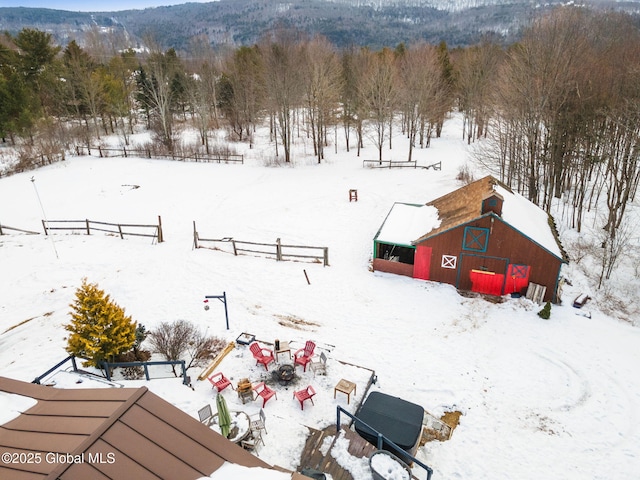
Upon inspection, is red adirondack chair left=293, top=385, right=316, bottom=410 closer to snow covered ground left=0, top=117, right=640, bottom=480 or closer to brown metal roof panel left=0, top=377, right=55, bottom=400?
snow covered ground left=0, top=117, right=640, bottom=480

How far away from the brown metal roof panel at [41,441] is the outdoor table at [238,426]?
153 inches

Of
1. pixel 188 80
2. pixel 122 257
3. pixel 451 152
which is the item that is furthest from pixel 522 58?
pixel 188 80

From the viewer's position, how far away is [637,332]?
49.2ft

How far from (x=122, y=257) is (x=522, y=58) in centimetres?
2590

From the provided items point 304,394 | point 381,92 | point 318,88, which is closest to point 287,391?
point 304,394

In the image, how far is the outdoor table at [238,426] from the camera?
8938 millimetres

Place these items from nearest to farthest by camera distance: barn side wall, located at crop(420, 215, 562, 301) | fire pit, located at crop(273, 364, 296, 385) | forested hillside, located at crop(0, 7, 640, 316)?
fire pit, located at crop(273, 364, 296, 385) → barn side wall, located at crop(420, 215, 562, 301) → forested hillside, located at crop(0, 7, 640, 316)

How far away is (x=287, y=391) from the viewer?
1144 cm

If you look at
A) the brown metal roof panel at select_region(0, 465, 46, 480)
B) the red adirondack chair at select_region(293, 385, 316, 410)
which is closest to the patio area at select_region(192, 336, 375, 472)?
the red adirondack chair at select_region(293, 385, 316, 410)

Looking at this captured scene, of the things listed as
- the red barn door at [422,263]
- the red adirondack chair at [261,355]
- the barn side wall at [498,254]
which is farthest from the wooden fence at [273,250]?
the red adirondack chair at [261,355]

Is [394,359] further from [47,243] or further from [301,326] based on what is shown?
[47,243]

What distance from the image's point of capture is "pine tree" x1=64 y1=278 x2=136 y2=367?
1101cm

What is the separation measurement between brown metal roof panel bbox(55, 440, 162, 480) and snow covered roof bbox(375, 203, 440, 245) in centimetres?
1472

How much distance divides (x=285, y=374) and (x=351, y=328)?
4158 millimetres
